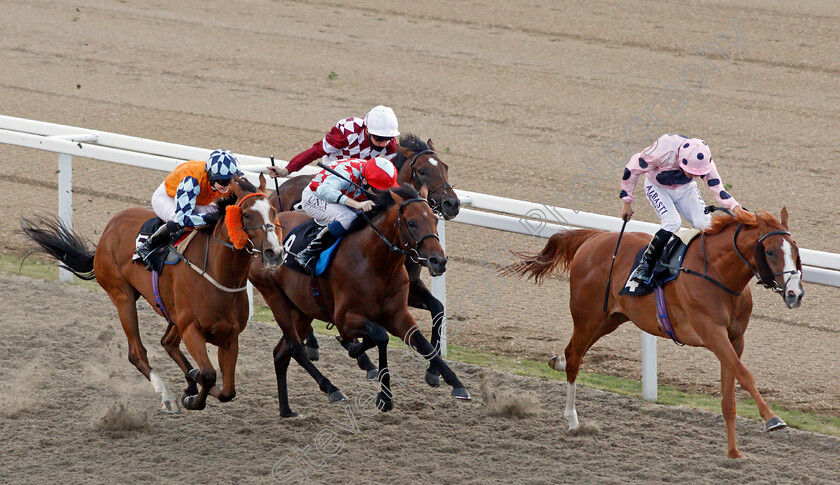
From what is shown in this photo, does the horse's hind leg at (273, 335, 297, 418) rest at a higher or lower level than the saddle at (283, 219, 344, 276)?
lower

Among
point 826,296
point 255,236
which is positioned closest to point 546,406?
point 255,236

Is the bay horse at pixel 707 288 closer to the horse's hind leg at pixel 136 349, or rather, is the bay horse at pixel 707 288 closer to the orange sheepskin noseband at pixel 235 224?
the orange sheepskin noseband at pixel 235 224

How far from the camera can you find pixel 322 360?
745 cm

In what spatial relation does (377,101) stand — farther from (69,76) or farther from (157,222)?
(157,222)

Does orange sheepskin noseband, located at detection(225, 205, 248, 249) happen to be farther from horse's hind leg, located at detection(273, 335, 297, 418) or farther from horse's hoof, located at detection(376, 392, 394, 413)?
horse's hoof, located at detection(376, 392, 394, 413)

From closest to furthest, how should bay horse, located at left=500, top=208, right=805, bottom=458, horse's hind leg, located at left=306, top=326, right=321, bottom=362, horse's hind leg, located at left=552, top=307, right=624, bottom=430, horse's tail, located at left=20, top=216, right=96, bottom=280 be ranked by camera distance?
1. bay horse, located at left=500, top=208, right=805, bottom=458
2. horse's hind leg, located at left=552, top=307, right=624, bottom=430
3. horse's tail, located at left=20, top=216, right=96, bottom=280
4. horse's hind leg, located at left=306, top=326, right=321, bottom=362

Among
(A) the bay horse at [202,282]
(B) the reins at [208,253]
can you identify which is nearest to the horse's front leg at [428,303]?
(A) the bay horse at [202,282]

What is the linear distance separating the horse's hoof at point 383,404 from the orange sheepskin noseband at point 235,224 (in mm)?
1251

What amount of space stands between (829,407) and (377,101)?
26.0 feet

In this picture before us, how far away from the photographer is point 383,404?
A: 623 centimetres

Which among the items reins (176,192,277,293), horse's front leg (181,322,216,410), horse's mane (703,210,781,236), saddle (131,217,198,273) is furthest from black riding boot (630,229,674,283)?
saddle (131,217,198,273)

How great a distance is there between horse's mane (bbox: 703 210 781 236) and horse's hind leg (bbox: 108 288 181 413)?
322 centimetres

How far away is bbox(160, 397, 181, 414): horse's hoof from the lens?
6512 mm

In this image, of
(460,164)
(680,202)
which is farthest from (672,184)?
(460,164)
